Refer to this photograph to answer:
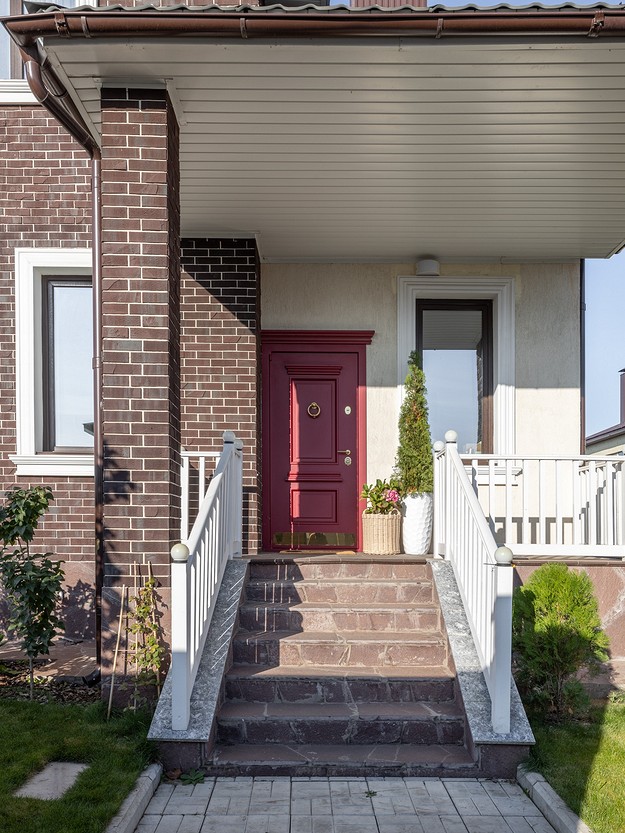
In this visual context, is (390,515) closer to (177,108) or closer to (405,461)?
(405,461)

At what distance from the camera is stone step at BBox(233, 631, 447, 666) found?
523 centimetres

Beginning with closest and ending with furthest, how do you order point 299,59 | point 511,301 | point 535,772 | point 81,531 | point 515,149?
point 535,772, point 299,59, point 515,149, point 81,531, point 511,301

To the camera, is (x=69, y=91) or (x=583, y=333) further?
(x=583, y=333)

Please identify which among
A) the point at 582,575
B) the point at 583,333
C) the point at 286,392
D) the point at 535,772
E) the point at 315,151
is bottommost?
the point at 535,772

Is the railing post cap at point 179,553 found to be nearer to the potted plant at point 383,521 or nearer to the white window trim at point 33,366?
the white window trim at point 33,366

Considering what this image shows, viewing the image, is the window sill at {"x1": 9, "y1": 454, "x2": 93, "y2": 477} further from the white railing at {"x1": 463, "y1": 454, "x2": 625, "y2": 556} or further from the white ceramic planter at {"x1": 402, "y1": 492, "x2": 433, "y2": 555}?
the white railing at {"x1": 463, "y1": 454, "x2": 625, "y2": 556}

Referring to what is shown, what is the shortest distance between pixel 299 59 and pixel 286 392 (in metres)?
4.00

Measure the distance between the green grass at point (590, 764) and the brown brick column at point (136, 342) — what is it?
7.36 feet

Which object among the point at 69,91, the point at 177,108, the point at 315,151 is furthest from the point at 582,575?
the point at 69,91

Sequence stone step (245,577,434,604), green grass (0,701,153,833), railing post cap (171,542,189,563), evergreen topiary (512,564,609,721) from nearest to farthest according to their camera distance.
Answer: green grass (0,701,153,833) < railing post cap (171,542,189,563) < evergreen topiary (512,564,609,721) < stone step (245,577,434,604)

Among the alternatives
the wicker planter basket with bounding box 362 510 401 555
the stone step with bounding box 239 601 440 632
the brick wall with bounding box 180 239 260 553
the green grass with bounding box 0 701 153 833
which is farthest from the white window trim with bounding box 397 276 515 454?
the green grass with bounding box 0 701 153 833

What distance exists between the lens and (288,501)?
8031 millimetres

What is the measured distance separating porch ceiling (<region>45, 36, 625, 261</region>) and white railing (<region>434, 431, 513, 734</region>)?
6.56ft

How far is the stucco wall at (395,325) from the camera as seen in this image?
803 centimetres
